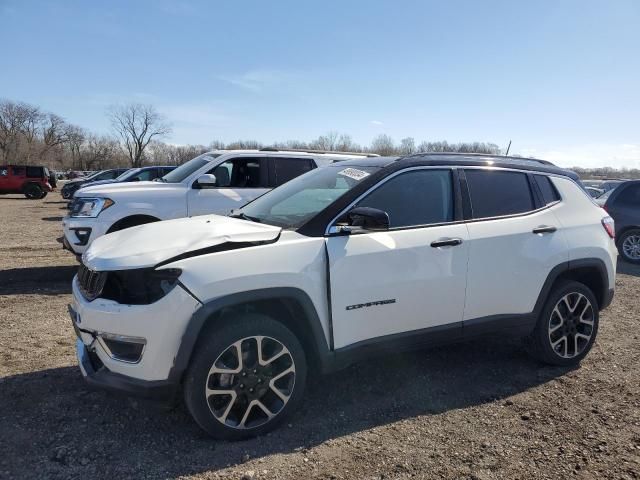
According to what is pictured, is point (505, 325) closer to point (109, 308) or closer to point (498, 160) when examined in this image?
point (498, 160)

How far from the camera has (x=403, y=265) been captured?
11.2ft

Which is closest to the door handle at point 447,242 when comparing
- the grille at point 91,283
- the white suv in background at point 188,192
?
the grille at point 91,283

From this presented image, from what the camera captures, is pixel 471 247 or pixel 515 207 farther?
pixel 515 207

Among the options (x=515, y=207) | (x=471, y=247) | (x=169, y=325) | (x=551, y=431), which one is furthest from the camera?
(x=515, y=207)

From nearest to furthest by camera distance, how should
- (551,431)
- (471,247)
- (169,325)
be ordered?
(169,325) → (551,431) → (471,247)

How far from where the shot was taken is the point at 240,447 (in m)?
2.96

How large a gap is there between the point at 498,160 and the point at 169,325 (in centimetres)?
312

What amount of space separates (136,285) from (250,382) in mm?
916

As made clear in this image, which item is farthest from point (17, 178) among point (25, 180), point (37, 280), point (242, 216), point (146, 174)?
point (242, 216)

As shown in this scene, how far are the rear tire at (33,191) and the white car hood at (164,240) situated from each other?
97.0ft

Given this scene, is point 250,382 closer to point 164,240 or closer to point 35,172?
point 164,240

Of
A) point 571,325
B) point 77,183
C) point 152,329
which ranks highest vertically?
point 152,329

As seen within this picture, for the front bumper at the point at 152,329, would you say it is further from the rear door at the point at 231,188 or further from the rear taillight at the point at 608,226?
the rear door at the point at 231,188

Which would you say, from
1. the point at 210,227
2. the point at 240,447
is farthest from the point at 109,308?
the point at 240,447
